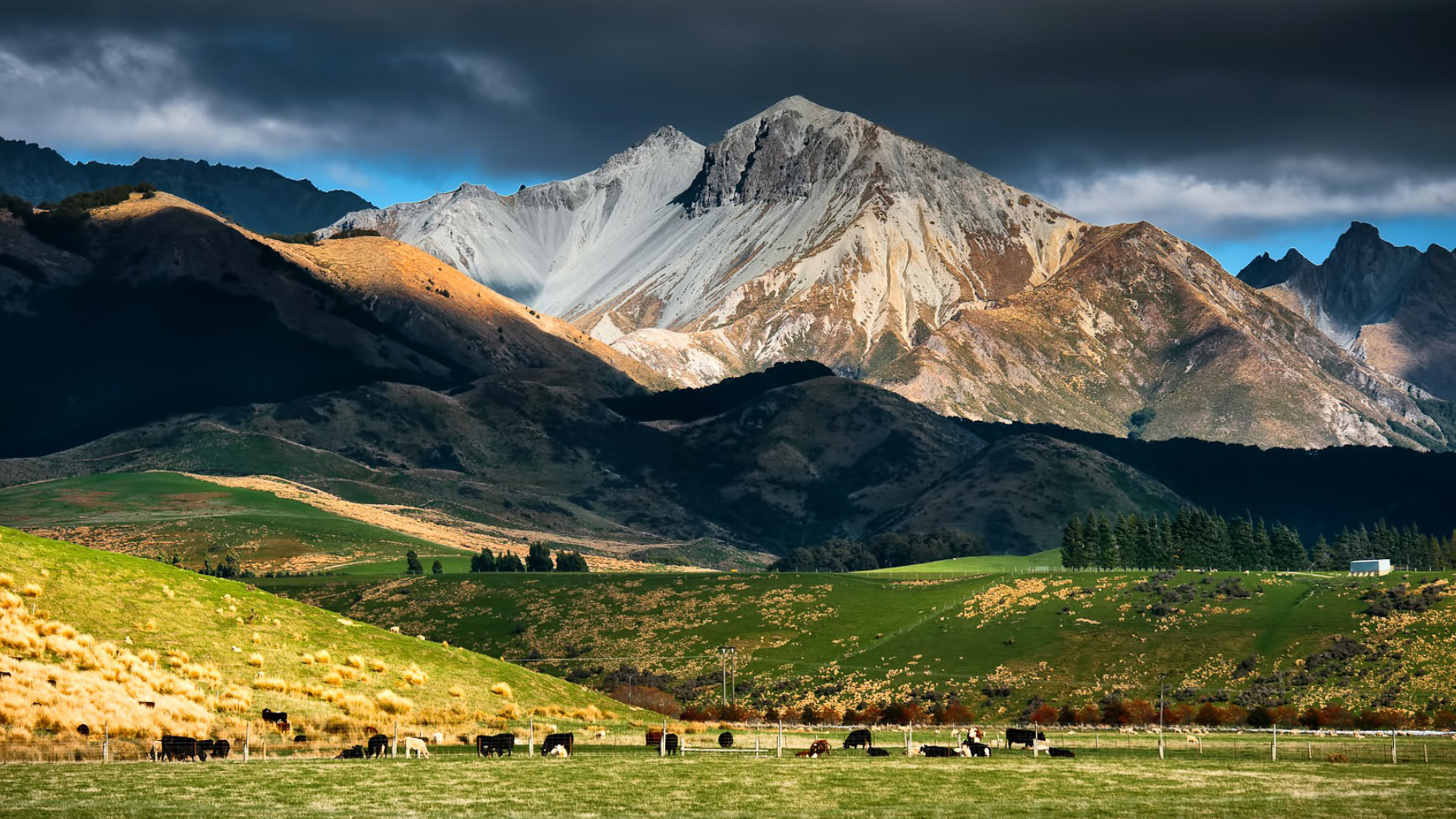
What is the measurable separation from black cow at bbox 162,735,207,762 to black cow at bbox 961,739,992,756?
35.1 metres

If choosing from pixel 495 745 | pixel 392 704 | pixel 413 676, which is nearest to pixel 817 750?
pixel 495 745

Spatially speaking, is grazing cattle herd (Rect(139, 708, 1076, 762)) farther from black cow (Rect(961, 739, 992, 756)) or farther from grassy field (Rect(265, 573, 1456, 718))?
grassy field (Rect(265, 573, 1456, 718))

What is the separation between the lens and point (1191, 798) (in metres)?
53.5

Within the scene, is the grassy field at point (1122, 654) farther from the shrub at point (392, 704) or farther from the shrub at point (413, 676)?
the shrub at point (392, 704)

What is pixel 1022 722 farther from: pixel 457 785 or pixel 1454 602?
pixel 457 785

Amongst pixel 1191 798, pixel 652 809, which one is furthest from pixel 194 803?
pixel 1191 798

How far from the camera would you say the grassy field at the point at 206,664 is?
2635 inches

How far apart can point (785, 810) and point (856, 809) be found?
8.01ft

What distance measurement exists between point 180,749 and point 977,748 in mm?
36346

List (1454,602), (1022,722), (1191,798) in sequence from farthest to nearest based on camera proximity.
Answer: (1454,602)
(1022,722)
(1191,798)

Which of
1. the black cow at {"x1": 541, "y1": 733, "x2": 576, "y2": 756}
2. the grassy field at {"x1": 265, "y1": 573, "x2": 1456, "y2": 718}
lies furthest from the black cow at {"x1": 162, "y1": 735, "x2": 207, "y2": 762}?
the grassy field at {"x1": 265, "y1": 573, "x2": 1456, "y2": 718}

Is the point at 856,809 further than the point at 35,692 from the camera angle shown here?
No

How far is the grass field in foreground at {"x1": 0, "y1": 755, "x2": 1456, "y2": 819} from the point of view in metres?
49.1

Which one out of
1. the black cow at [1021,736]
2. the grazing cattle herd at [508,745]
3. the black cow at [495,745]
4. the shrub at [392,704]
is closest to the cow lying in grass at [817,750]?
the grazing cattle herd at [508,745]
